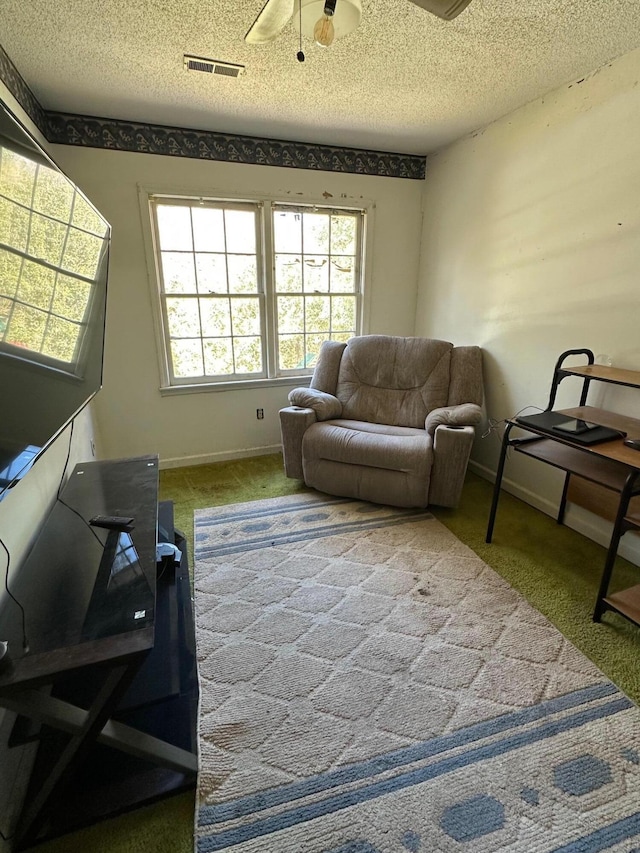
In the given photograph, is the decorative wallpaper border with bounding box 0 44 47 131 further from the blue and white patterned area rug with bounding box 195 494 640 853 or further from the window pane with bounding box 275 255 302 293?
the blue and white patterned area rug with bounding box 195 494 640 853

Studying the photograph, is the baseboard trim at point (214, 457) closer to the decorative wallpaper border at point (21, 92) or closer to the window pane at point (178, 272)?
the window pane at point (178, 272)

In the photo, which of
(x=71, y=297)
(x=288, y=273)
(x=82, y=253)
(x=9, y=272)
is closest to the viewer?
(x=9, y=272)

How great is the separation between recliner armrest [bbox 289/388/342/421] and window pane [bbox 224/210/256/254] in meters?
1.27

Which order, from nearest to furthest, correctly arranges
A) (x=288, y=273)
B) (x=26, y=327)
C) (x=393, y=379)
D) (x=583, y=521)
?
(x=26, y=327) → (x=583, y=521) → (x=393, y=379) → (x=288, y=273)

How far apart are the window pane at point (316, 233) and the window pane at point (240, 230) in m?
0.44

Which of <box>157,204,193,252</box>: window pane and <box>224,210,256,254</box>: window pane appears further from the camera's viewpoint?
<box>224,210,256,254</box>: window pane

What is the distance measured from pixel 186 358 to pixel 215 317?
403 millimetres

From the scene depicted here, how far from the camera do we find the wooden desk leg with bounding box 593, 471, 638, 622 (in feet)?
5.12

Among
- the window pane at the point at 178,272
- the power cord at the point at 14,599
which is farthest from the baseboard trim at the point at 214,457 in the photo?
the power cord at the point at 14,599

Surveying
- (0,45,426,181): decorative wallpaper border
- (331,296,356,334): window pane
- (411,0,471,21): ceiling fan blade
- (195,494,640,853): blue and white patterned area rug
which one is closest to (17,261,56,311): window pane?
(411,0,471,21): ceiling fan blade

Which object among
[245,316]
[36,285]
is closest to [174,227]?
[245,316]

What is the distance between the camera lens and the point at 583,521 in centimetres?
239

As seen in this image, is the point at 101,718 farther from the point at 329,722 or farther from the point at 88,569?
the point at 329,722

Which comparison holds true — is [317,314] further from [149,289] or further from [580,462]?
[580,462]
